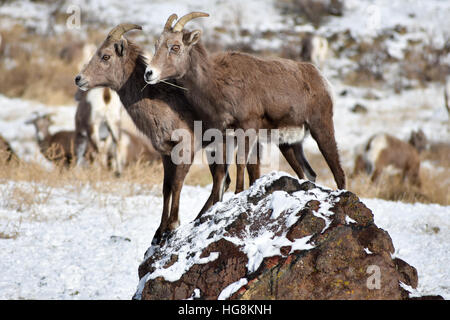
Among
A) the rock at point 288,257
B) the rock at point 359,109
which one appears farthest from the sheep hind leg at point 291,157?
the rock at point 359,109

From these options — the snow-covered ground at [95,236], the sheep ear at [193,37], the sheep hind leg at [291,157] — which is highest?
the sheep ear at [193,37]

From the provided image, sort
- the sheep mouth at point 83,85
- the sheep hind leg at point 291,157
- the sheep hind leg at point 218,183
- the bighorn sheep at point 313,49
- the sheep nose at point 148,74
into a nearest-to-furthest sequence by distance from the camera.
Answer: the sheep nose at point 148,74 < the sheep mouth at point 83,85 < the sheep hind leg at point 218,183 < the sheep hind leg at point 291,157 < the bighorn sheep at point 313,49

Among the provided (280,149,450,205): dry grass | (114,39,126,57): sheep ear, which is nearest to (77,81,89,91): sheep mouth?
(114,39,126,57): sheep ear

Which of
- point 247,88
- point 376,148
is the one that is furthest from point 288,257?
point 376,148

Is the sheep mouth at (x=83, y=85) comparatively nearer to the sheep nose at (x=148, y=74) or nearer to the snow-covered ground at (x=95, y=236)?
the sheep nose at (x=148, y=74)

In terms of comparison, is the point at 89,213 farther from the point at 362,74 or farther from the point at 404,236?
the point at 362,74

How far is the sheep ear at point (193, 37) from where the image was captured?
218 inches

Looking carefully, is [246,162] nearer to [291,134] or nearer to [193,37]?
[291,134]

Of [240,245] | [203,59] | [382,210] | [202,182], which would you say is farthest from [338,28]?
[240,245]

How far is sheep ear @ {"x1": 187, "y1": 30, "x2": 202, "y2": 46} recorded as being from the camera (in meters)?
5.53

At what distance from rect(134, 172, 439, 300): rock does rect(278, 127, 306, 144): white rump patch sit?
7.13ft

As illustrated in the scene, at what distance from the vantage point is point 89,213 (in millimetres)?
6949

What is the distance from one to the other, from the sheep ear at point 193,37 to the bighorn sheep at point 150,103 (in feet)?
1.54

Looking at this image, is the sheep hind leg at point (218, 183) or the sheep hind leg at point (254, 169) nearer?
the sheep hind leg at point (218, 183)
